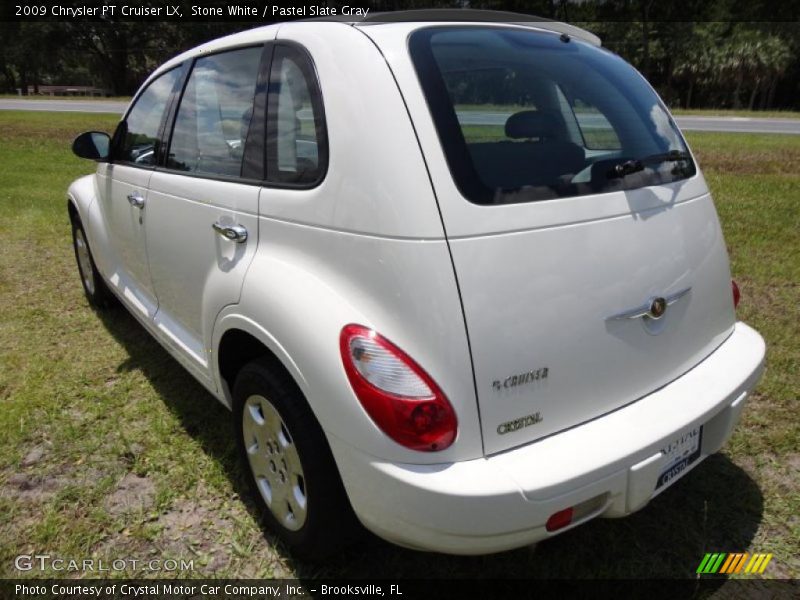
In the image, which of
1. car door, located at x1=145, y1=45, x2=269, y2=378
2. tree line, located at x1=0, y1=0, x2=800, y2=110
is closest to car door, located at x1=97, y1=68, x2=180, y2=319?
car door, located at x1=145, y1=45, x2=269, y2=378

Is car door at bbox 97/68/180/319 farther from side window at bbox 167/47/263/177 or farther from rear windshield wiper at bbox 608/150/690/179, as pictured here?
rear windshield wiper at bbox 608/150/690/179

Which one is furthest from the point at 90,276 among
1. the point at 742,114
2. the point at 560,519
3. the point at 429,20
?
the point at 742,114

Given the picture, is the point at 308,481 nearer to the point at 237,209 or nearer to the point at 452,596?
the point at 452,596

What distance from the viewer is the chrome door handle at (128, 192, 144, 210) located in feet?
9.74

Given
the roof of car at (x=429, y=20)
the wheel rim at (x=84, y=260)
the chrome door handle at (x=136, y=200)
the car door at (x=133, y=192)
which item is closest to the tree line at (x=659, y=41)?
the wheel rim at (x=84, y=260)

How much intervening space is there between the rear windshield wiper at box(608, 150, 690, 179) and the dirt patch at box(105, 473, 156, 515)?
2.29 m

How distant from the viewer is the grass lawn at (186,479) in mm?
2195

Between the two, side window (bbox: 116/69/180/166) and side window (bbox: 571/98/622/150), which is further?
side window (bbox: 116/69/180/166)

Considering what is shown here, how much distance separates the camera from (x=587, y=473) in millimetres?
1571

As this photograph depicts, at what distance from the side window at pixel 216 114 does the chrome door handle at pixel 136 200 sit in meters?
0.29

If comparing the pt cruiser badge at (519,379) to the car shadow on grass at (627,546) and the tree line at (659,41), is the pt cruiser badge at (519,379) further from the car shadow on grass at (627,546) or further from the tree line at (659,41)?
the tree line at (659,41)

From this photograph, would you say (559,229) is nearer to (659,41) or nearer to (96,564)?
(96,564)

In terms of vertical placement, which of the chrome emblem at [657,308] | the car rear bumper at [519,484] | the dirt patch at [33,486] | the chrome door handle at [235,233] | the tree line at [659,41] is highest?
the tree line at [659,41]

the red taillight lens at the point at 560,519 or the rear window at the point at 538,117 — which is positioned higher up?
the rear window at the point at 538,117
